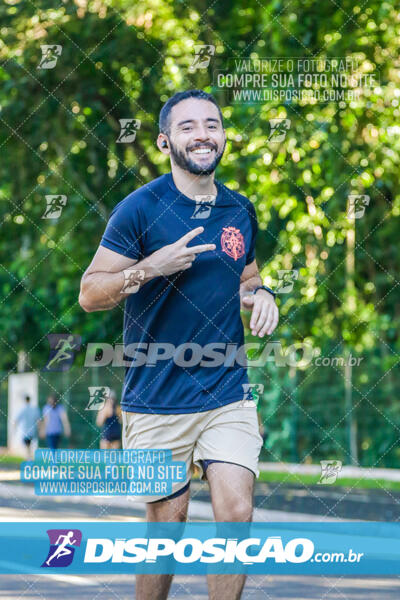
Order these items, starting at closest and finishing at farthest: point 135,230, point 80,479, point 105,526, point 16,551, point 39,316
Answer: point 135,230 < point 16,551 < point 105,526 < point 80,479 < point 39,316

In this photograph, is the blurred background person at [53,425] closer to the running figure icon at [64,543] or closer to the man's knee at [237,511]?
the running figure icon at [64,543]

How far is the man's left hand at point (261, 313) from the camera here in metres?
4.73

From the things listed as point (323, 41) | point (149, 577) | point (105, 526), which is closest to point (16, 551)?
point (105, 526)

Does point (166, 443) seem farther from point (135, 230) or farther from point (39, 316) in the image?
point (39, 316)

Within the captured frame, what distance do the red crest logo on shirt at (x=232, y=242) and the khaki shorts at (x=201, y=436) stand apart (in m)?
0.58

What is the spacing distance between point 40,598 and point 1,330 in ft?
34.6

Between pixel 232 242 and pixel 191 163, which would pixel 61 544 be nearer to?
pixel 232 242

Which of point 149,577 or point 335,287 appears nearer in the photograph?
point 149,577

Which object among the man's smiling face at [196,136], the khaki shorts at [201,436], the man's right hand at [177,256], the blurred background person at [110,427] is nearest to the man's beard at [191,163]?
the man's smiling face at [196,136]

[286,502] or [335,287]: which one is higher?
[335,287]

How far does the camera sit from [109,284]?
466 cm

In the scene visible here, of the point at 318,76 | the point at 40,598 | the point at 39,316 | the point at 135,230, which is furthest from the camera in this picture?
the point at 39,316

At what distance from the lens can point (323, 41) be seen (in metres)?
14.2

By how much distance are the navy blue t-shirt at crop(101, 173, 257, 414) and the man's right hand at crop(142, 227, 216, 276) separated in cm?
15
